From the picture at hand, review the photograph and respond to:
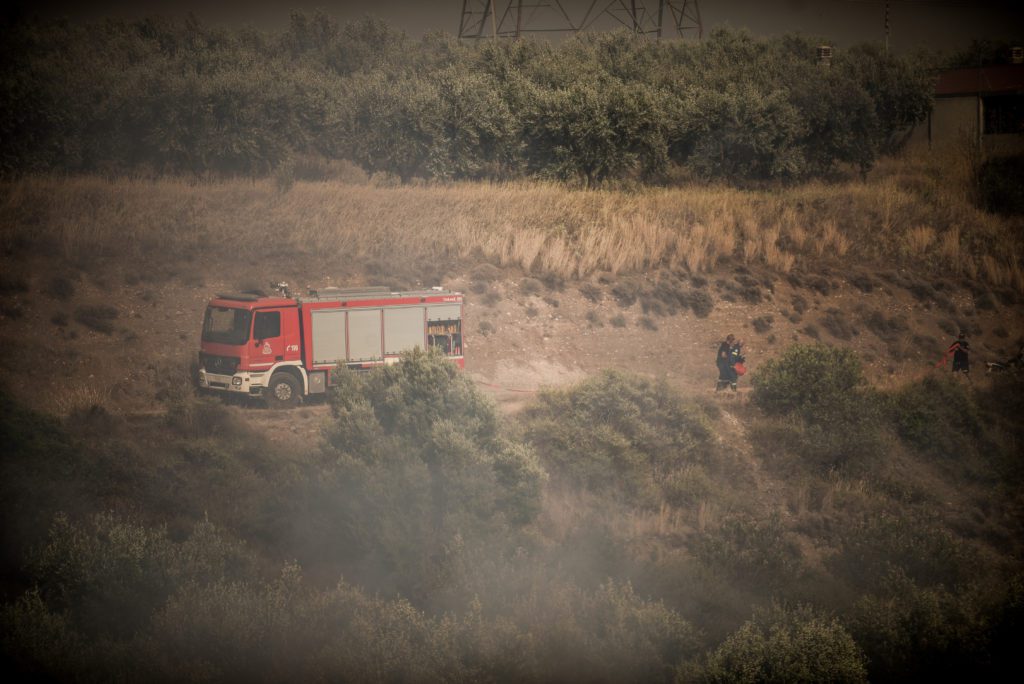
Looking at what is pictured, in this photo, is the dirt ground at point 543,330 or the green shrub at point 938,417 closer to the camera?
the dirt ground at point 543,330

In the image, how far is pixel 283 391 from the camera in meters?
7.72

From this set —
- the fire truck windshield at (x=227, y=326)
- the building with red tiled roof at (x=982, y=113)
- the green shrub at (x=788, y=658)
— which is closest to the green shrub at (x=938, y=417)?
the green shrub at (x=788, y=658)

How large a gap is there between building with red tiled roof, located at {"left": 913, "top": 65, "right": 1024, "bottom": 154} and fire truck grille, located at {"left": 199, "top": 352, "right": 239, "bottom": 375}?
11.7 metres

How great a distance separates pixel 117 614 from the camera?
6.97m

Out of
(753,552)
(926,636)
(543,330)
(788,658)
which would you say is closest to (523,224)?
(543,330)

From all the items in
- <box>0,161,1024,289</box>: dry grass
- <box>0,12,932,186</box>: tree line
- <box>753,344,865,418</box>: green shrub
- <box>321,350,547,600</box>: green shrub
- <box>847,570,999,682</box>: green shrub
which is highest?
<box>0,12,932,186</box>: tree line

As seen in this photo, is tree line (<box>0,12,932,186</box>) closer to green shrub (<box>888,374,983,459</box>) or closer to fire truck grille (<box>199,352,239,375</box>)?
fire truck grille (<box>199,352,239,375</box>)

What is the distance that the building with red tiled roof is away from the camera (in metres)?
13.9

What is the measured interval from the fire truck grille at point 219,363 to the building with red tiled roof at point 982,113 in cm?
1165

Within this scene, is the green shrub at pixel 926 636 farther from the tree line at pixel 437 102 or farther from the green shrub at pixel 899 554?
the tree line at pixel 437 102

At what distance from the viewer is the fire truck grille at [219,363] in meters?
7.47

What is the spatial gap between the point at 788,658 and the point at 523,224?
5153 mm

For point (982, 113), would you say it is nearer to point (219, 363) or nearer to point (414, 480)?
point (414, 480)

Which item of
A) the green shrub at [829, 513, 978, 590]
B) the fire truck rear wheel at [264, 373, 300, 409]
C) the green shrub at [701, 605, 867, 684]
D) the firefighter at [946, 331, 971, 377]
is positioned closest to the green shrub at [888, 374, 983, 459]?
the firefighter at [946, 331, 971, 377]
